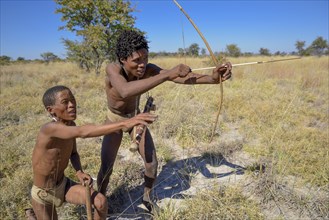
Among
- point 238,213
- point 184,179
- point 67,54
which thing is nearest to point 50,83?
point 67,54

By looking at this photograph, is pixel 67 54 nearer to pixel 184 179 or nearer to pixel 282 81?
pixel 282 81

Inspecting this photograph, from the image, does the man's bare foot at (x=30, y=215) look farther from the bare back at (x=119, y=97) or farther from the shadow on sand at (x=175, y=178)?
the bare back at (x=119, y=97)

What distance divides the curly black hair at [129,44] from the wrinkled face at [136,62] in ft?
0.10

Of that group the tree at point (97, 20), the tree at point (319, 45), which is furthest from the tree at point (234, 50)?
the tree at point (97, 20)

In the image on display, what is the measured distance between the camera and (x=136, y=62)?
1988 mm

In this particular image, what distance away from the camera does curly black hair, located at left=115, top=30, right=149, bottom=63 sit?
77.2 inches

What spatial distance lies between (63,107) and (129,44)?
0.68m

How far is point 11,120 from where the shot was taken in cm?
491

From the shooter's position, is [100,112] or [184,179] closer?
[184,179]

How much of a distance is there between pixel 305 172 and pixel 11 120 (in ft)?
16.4

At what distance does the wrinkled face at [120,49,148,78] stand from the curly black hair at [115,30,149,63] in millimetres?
30

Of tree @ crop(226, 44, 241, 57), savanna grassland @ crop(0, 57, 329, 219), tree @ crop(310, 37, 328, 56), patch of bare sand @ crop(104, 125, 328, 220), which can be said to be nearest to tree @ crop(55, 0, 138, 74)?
savanna grassland @ crop(0, 57, 329, 219)

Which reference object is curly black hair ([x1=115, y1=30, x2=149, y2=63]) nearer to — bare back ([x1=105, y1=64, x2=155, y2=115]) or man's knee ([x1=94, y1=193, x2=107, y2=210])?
bare back ([x1=105, y1=64, x2=155, y2=115])

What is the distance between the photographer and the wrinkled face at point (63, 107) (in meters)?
1.72
